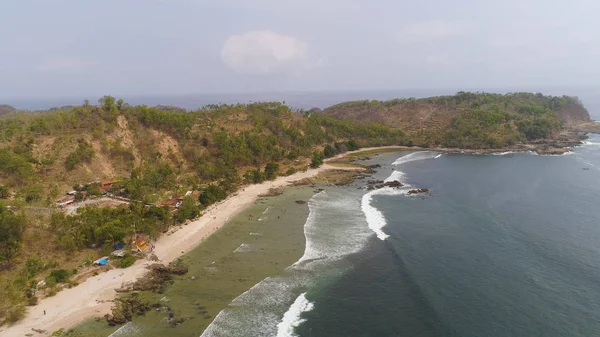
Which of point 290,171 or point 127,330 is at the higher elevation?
point 290,171

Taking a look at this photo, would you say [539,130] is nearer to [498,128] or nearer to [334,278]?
[498,128]

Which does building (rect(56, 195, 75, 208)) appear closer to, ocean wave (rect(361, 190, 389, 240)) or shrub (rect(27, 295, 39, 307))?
shrub (rect(27, 295, 39, 307))

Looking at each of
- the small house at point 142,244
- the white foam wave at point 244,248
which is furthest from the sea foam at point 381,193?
the small house at point 142,244

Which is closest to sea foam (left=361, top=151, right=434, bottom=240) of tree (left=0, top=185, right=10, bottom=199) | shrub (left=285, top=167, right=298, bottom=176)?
shrub (left=285, top=167, right=298, bottom=176)

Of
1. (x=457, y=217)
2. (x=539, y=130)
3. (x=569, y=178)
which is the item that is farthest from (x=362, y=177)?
(x=539, y=130)

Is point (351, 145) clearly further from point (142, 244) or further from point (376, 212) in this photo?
point (142, 244)

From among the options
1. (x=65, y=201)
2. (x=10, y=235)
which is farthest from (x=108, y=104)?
(x=10, y=235)
